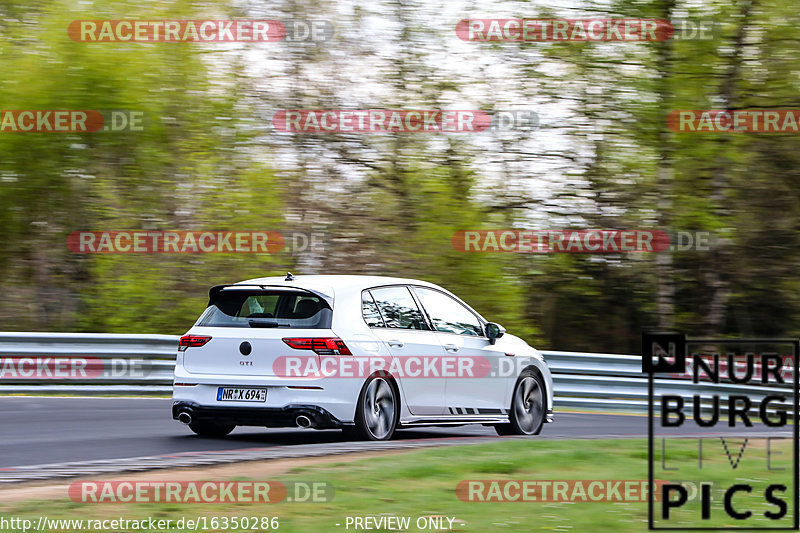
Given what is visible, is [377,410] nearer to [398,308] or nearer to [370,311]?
[370,311]

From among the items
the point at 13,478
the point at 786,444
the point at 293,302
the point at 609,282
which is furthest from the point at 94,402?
the point at 609,282

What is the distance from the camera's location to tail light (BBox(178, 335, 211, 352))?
1057 cm

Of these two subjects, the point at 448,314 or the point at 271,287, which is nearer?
the point at 271,287

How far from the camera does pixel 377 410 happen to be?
10523mm

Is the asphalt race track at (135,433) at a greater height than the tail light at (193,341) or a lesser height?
lesser

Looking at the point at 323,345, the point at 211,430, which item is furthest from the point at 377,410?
the point at 211,430

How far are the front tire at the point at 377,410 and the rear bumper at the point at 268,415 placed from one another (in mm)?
230

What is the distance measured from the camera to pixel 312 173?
22.0 m

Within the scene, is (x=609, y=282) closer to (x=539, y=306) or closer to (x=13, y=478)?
(x=539, y=306)

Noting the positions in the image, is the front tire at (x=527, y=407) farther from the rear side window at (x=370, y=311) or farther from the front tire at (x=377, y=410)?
the rear side window at (x=370, y=311)

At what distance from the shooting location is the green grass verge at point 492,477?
677cm

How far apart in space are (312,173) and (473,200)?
3.16 meters

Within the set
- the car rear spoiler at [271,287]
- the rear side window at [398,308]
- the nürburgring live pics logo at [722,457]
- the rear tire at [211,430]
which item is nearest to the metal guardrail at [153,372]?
the nürburgring live pics logo at [722,457]

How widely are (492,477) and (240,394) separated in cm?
289
